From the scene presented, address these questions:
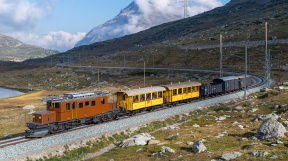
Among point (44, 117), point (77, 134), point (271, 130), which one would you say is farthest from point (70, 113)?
point (271, 130)

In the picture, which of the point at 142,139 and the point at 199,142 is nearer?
the point at 199,142

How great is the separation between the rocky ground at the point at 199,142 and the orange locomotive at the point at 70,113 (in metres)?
4.56

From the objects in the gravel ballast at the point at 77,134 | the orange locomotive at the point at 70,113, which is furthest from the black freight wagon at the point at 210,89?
the orange locomotive at the point at 70,113

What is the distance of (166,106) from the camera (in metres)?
44.5

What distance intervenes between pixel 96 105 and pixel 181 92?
59.9 feet

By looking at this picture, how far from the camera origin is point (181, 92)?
1791 inches

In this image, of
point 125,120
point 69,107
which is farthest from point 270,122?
point 69,107

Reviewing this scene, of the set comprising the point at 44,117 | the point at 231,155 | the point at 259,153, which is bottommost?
the point at 231,155

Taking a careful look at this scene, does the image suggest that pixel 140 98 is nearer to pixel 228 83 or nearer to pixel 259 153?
pixel 259 153

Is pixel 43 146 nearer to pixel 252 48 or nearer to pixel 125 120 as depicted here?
pixel 125 120

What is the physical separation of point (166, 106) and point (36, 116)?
2291cm

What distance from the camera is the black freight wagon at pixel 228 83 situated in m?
56.2

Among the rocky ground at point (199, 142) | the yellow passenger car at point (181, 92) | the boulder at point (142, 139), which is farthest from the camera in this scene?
the yellow passenger car at point (181, 92)

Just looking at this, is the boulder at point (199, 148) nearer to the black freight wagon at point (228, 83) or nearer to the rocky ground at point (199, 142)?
the rocky ground at point (199, 142)
